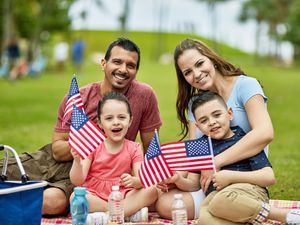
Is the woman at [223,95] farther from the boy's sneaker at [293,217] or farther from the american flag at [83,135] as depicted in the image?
the american flag at [83,135]

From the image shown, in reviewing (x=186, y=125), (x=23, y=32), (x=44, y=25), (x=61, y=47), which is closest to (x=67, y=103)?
(x=186, y=125)

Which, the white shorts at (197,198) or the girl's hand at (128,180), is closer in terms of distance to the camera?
the girl's hand at (128,180)

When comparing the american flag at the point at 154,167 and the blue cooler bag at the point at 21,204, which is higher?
the american flag at the point at 154,167

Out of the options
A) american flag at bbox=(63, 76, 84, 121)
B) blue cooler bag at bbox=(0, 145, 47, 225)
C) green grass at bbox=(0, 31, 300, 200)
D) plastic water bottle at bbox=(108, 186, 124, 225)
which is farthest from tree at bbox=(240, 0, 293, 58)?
blue cooler bag at bbox=(0, 145, 47, 225)

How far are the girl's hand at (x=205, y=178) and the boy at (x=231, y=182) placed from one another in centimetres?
4

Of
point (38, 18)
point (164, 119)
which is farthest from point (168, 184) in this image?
point (38, 18)

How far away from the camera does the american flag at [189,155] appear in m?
5.49

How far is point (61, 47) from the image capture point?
37812 mm

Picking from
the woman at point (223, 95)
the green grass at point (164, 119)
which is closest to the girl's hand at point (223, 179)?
the woman at point (223, 95)

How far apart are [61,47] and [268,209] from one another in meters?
33.2

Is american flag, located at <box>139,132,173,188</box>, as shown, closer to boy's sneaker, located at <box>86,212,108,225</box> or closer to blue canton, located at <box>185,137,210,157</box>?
blue canton, located at <box>185,137,210,157</box>

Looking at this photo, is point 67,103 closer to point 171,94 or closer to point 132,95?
point 132,95

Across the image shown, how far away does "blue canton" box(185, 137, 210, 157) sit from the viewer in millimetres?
5477

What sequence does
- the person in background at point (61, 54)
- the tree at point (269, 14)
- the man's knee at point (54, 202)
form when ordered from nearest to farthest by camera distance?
1. the man's knee at point (54, 202)
2. the person in background at point (61, 54)
3. the tree at point (269, 14)
